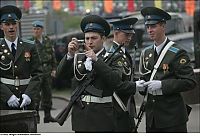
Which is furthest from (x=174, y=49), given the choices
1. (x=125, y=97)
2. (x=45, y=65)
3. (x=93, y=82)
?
(x=45, y=65)

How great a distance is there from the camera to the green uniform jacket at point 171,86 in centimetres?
467

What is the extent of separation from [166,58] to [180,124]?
0.61 m

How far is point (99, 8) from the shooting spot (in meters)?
29.3

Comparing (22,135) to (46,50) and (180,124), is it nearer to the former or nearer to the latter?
(180,124)

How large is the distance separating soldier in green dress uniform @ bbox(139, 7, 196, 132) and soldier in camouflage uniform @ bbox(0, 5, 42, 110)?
135cm

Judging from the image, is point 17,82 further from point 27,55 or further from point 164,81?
point 164,81

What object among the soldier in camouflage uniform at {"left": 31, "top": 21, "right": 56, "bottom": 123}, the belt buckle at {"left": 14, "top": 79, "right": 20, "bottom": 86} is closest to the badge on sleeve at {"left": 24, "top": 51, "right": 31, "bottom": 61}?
the belt buckle at {"left": 14, "top": 79, "right": 20, "bottom": 86}

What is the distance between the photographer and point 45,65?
9.73 m

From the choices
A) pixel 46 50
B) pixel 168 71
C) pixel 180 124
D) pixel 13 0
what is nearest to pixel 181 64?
pixel 168 71

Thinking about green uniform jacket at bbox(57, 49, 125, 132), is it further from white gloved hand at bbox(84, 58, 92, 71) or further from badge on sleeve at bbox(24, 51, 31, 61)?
badge on sleeve at bbox(24, 51, 31, 61)

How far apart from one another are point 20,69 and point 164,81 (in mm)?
1707

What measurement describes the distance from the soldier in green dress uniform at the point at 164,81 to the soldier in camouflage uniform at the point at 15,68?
4.44 feet

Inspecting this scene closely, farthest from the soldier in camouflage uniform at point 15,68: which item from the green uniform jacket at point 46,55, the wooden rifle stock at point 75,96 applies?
the green uniform jacket at point 46,55

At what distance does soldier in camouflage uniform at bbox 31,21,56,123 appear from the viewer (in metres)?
9.43
